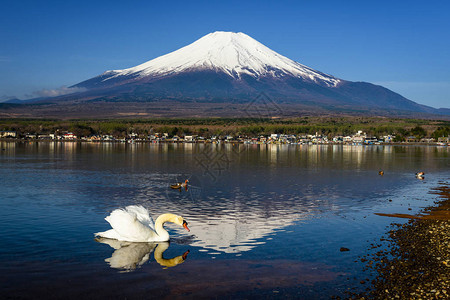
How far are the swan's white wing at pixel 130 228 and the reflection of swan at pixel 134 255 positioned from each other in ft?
0.59

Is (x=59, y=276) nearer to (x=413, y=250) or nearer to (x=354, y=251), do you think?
(x=354, y=251)

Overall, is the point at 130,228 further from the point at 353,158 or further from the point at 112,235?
the point at 353,158

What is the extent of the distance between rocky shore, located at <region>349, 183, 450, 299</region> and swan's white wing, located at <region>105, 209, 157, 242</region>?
6121mm

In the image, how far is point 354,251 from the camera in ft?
42.4

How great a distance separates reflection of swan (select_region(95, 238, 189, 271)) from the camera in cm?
1162

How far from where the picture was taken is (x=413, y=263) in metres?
11.2

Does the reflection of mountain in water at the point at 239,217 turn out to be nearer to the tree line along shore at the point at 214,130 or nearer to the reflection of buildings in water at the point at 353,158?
the reflection of buildings in water at the point at 353,158

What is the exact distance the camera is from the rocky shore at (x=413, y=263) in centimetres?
938

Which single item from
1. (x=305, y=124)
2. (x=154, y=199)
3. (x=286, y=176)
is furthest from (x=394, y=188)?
(x=305, y=124)

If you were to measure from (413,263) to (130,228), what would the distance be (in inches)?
301

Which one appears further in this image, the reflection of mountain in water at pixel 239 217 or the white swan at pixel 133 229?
the reflection of mountain in water at pixel 239 217

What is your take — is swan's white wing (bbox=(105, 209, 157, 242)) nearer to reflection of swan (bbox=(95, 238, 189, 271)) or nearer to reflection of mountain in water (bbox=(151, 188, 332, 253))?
reflection of swan (bbox=(95, 238, 189, 271))

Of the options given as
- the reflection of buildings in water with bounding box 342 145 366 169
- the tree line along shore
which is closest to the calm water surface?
the reflection of buildings in water with bounding box 342 145 366 169

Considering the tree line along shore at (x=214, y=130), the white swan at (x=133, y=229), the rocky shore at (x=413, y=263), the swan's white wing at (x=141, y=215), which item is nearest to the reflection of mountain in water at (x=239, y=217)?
the white swan at (x=133, y=229)
